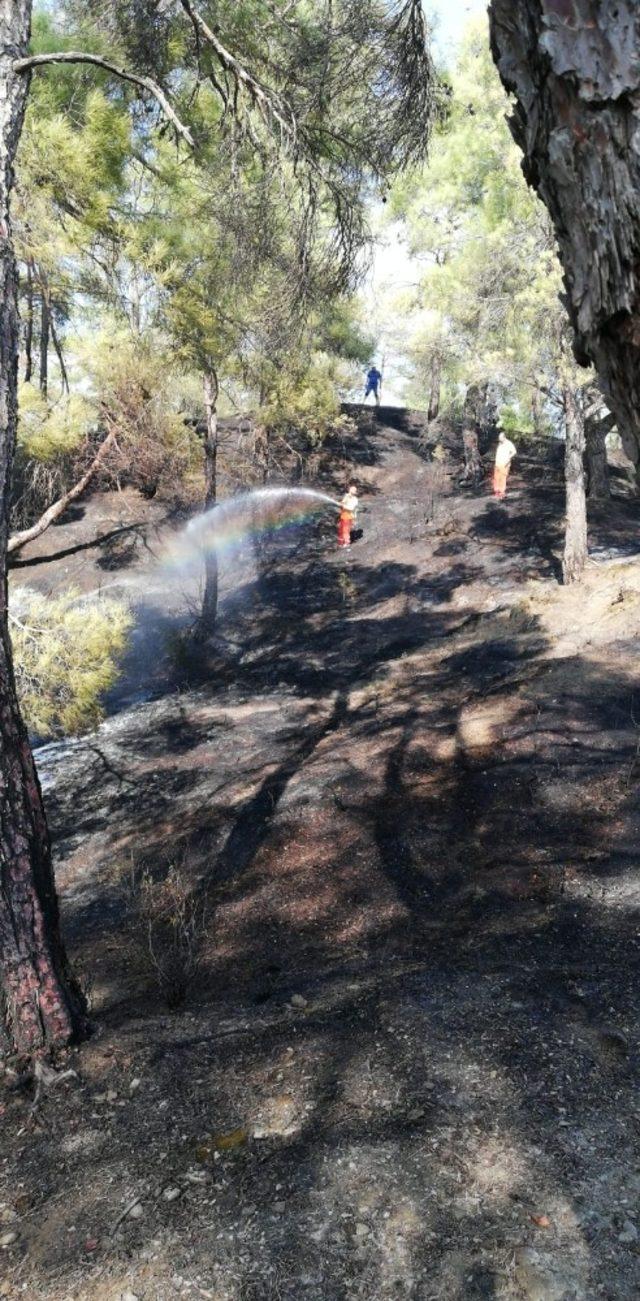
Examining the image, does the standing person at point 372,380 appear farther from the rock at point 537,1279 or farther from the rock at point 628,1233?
the rock at point 537,1279

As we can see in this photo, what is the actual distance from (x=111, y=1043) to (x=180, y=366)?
9.25m

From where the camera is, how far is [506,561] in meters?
18.5

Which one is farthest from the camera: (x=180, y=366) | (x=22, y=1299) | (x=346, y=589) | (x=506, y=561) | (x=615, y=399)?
(x=346, y=589)

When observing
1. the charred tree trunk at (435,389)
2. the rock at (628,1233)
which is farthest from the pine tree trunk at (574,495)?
the rock at (628,1233)

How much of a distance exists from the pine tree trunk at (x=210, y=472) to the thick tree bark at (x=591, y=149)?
1336cm

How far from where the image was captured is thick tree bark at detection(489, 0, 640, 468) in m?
0.92

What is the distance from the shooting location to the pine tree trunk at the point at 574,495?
14.3m

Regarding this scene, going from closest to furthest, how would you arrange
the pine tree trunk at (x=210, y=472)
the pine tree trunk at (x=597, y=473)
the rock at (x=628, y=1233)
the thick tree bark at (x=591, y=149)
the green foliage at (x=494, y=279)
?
the thick tree bark at (x=591, y=149) → the rock at (x=628, y=1233) → the green foliage at (x=494, y=279) → the pine tree trunk at (x=210, y=472) → the pine tree trunk at (x=597, y=473)

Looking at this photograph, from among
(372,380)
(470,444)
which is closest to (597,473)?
(470,444)

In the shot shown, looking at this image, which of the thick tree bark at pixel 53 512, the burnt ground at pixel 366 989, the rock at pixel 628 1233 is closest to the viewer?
the rock at pixel 628 1233

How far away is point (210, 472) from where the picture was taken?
15852 mm

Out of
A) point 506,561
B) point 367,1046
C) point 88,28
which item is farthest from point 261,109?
point 506,561

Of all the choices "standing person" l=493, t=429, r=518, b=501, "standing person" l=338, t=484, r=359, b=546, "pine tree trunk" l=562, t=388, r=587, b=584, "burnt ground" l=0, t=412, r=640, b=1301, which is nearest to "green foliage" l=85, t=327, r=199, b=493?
"burnt ground" l=0, t=412, r=640, b=1301

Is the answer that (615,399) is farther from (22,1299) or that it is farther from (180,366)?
(180,366)
